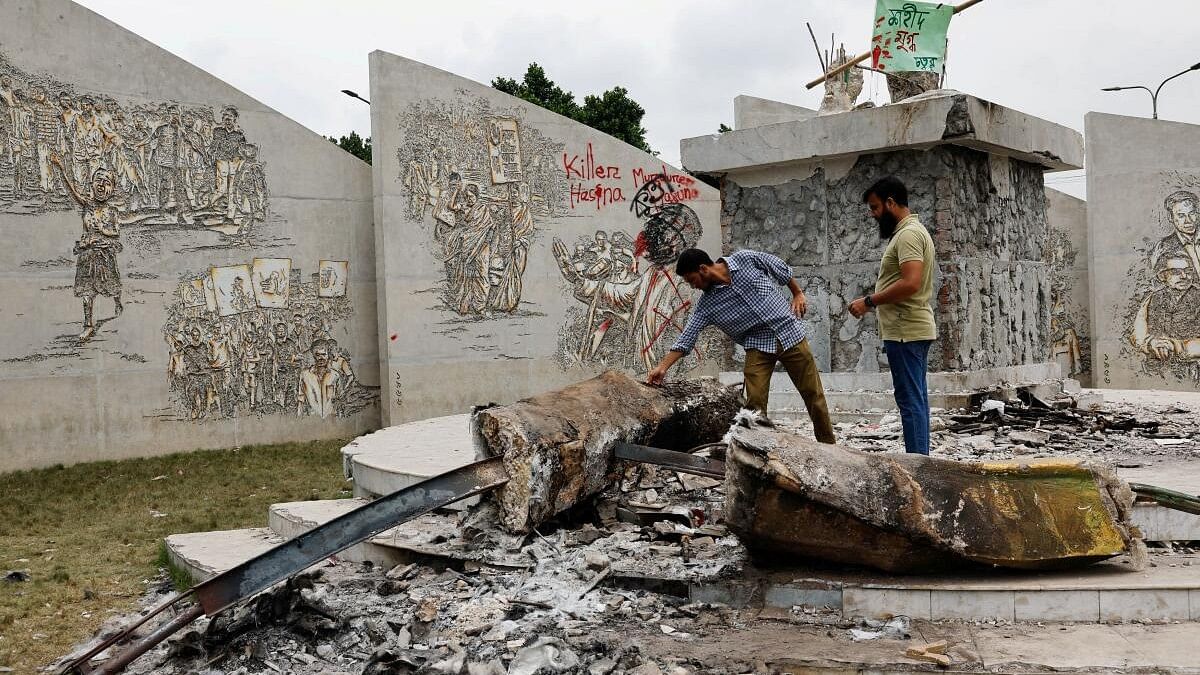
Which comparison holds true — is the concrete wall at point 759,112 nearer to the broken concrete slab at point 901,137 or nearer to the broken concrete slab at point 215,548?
the broken concrete slab at point 901,137

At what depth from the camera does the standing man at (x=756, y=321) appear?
20.6 feet

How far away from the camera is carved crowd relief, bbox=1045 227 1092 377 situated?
18.7 meters

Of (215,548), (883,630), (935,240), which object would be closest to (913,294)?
(883,630)

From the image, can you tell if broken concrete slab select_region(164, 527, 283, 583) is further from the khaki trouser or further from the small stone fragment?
the khaki trouser

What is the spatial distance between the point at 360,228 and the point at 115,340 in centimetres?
363

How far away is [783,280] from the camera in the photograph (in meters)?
6.45

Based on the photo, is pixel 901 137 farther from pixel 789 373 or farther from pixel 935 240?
pixel 789 373

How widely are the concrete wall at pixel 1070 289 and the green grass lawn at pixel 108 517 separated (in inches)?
505

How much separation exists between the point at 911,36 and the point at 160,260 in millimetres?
9219

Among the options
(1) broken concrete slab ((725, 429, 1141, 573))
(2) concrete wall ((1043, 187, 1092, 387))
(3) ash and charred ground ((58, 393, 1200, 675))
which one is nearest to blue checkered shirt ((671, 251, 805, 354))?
(3) ash and charred ground ((58, 393, 1200, 675))

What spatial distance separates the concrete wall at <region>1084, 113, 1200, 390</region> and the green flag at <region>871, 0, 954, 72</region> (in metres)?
10.2

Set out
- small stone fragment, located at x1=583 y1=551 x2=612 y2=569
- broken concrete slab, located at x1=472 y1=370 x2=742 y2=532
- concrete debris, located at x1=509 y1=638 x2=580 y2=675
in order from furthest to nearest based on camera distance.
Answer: broken concrete slab, located at x1=472 y1=370 x2=742 y2=532 → small stone fragment, located at x1=583 y1=551 x2=612 y2=569 → concrete debris, located at x1=509 y1=638 x2=580 y2=675

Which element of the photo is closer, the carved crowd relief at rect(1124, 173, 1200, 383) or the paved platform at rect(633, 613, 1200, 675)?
the paved platform at rect(633, 613, 1200, 675)

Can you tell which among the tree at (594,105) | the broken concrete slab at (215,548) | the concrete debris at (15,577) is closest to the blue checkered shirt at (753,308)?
the broken concrete slab at (215,548)
